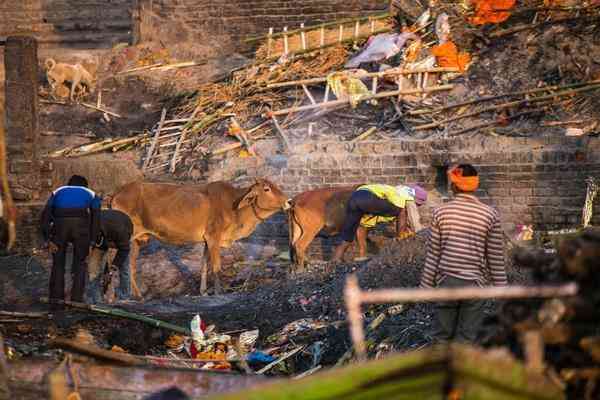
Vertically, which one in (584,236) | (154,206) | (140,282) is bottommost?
(140,282)

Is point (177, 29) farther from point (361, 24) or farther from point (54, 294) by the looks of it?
point (54, 294)

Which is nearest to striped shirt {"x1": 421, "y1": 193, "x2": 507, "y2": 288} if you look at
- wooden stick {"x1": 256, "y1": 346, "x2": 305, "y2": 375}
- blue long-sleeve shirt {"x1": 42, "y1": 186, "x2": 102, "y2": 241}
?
wooden stick {"x1": 256, "y1": 346, "x2": 305, "y2": 375}

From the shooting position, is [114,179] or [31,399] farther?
[114,179]

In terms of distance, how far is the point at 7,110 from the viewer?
1891cm

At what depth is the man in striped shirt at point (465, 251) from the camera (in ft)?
28.0

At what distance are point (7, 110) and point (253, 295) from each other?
671cm

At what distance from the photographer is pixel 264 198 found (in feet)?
54.4

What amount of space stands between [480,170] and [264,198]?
11.6ft

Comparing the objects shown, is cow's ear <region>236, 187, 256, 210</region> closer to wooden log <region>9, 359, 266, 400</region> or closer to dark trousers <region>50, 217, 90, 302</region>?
dark trousers <region>50, 217, 90, 302</region>

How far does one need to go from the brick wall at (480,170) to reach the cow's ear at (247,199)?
1895 mm

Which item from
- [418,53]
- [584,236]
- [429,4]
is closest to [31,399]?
[584,236]

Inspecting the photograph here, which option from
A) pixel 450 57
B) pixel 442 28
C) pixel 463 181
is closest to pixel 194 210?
pixel 450 57

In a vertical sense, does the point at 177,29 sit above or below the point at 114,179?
above

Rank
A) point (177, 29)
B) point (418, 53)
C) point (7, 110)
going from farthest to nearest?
point (177, 29) < point (418, 53) < point (7, 110)
